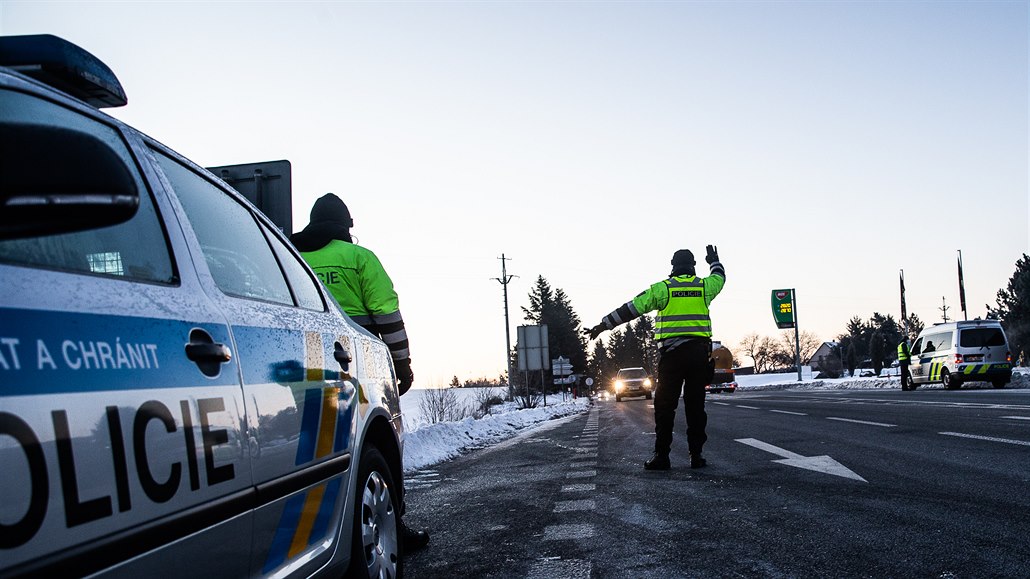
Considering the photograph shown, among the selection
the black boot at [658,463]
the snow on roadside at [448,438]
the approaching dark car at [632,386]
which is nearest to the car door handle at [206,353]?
the black boot at [658,463]

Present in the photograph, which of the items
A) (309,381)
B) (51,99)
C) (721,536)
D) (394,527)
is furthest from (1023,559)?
Answer: (51,99)

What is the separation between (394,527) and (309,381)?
109cm

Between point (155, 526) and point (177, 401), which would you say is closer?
point (155, 526)

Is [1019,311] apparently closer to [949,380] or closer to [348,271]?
[949,380]

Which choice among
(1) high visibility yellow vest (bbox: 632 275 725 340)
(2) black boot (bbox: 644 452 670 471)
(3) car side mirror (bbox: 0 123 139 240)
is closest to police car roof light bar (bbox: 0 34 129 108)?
(3) car side mirror (bbox: 0 123 139 240)

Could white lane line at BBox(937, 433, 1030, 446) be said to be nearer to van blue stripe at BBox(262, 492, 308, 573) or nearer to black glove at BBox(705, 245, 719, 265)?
black glove at BBox(705, 245, 719, 265)

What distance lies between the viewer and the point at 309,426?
2.61m

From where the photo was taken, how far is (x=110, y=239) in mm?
1920

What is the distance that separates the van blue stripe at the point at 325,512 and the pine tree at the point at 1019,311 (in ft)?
159

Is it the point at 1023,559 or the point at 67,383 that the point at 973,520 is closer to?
the point at 1023,559

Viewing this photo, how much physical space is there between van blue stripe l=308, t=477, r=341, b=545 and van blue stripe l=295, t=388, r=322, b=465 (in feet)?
0.70

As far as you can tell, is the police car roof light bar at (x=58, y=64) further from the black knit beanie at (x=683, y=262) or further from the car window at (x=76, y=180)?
the black knit beanie at (x=683, y=262)

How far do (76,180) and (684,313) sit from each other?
6.97m

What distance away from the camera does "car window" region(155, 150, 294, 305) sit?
238 cm
